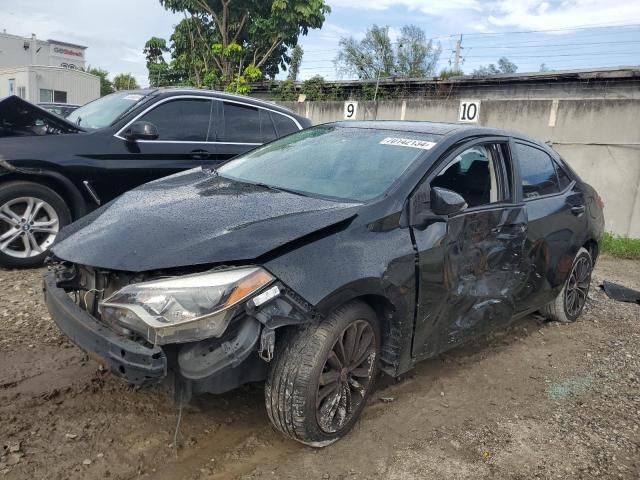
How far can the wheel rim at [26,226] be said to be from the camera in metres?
5.00

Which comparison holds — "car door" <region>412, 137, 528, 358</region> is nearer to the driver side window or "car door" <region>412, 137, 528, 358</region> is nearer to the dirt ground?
the driver side window

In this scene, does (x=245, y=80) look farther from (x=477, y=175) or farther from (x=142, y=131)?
(x=477, y=175)

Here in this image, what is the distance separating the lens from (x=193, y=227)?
2.68 m

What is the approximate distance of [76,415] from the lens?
2.97m

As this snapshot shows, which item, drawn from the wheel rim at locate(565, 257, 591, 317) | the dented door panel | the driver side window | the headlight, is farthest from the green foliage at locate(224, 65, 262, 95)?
the headlight

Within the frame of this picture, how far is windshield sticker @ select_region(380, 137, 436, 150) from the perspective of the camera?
135 inches

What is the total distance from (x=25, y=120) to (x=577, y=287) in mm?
5127

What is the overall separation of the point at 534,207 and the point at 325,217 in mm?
1949

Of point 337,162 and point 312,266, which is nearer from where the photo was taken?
point 312,266

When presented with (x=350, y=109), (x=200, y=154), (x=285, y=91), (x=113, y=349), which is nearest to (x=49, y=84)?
(x=285, y=91)

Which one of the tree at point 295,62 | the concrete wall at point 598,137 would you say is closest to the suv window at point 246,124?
the concrete wall at point 598,137

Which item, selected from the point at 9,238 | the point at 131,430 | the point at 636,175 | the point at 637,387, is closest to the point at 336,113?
the point at 636,175

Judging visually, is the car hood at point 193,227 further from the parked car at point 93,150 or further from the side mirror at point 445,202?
the parked car at point 93,150

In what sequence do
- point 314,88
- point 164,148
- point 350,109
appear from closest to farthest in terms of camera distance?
point 164,148 < point 350,109 < point 314,88
